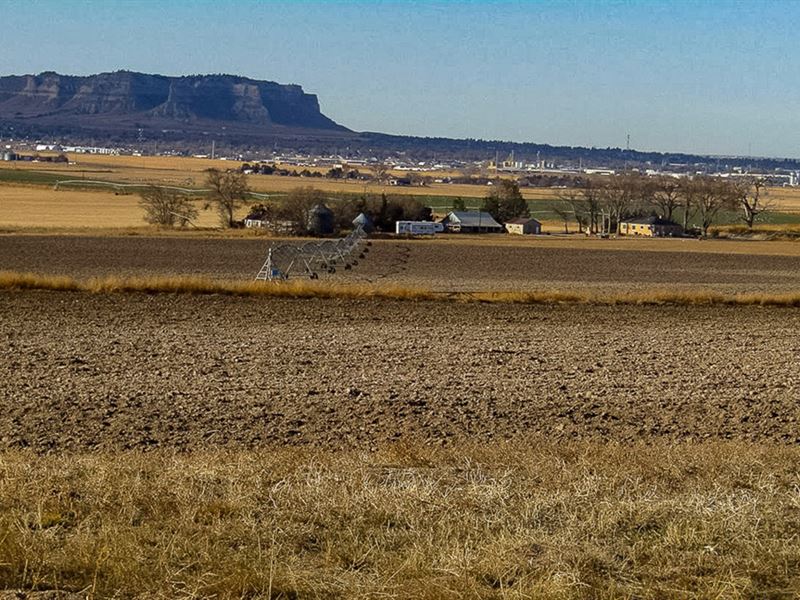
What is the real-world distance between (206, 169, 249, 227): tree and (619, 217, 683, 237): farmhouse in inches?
1604

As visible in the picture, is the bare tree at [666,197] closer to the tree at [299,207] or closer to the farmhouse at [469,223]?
Answer: the farmhouse at [469,223]

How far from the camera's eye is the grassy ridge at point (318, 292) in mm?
34188

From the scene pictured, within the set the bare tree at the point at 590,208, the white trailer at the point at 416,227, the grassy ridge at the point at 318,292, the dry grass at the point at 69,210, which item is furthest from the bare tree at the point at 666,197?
the grassy ridge at the point at 318,292

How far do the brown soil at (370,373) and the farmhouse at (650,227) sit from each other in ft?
295

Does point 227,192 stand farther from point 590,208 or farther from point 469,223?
point 590,208

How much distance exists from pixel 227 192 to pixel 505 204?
39496 millimetres

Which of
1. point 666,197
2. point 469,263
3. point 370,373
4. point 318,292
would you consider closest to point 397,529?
point 370,373

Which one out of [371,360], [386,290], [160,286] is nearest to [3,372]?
[371,360]

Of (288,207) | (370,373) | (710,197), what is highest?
(370,373)

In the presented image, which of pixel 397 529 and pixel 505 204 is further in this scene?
pixel 505 204

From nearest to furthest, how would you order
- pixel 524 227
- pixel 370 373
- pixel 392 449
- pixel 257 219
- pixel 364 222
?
pixel 392 449
pixel 370 373
pixel 364 222
pixel 257 219
pixel 524 227

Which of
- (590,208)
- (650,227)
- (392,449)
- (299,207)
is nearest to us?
(392,449)

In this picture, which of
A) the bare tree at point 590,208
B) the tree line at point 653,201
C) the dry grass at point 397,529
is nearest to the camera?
the dry grass at point 397,529

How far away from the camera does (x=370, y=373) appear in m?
20.0
